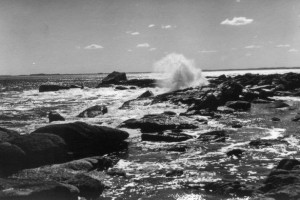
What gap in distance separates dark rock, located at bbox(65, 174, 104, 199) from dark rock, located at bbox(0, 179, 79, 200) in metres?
0.41

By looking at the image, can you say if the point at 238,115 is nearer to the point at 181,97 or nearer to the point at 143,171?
the point at 181,97


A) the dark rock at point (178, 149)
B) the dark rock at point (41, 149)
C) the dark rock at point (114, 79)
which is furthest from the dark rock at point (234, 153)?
the dark rock at point (114, 79)

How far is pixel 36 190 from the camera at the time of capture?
9672 mm

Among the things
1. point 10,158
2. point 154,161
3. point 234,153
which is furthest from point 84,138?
point 234,153

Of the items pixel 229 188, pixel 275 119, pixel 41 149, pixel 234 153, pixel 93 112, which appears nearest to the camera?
pixel 229 188

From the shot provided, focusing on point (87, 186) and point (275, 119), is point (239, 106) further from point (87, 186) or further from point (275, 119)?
point (87, 186)

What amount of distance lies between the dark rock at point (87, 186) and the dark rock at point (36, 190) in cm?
41

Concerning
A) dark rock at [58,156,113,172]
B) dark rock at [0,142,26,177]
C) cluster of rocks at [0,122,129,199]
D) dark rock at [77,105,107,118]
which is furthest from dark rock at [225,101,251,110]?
dark rock at [0,142,26,177]

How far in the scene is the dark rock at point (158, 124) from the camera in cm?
2152

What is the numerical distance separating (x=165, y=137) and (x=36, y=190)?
33.7ft

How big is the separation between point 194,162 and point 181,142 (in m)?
4.08

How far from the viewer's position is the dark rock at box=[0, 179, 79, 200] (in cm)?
941

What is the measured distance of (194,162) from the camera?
47.7 ft

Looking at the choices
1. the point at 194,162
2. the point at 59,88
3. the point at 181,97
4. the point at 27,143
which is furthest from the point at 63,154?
the point at 59,88
